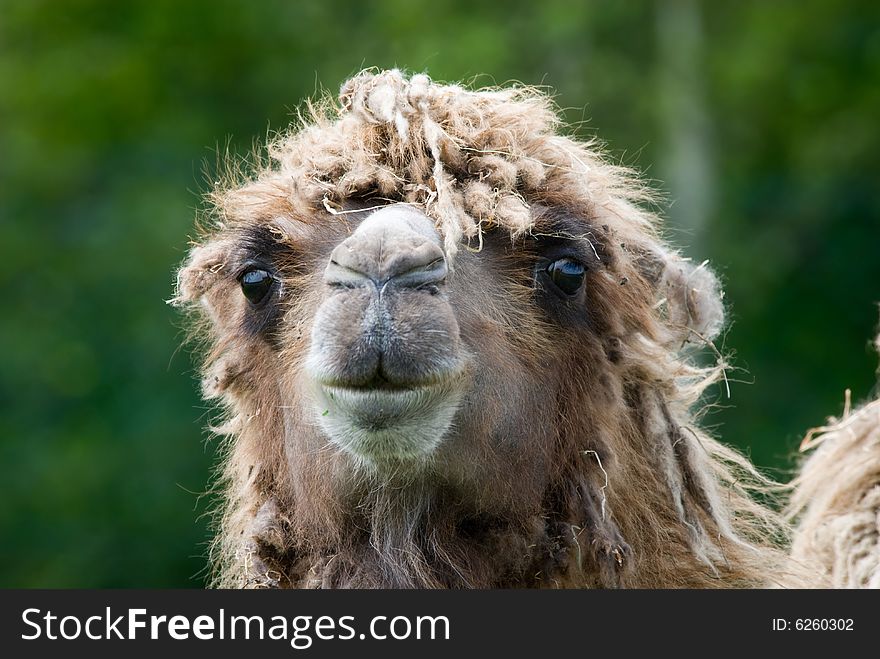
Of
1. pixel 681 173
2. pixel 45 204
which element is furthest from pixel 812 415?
pixel 45 204

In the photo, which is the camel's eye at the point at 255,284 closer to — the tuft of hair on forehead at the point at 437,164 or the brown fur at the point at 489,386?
the brown fur at the point at 489,386

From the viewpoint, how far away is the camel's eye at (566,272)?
462 cm

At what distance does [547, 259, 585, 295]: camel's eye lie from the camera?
4.62m

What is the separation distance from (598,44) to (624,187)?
14004mm

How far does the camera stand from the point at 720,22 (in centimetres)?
1953

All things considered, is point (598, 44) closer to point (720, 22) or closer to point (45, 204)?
point (720, 22)

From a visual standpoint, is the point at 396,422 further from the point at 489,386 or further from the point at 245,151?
the point at 245,151

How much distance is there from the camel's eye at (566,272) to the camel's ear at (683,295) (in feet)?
1.88

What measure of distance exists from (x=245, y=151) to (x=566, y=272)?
39.5ft

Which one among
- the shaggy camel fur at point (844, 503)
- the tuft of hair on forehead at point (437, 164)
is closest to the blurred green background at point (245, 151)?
the shaggy camel fur at point (844, 503)

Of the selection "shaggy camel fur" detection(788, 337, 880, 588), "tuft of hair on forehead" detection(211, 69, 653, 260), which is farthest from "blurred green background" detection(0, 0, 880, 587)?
"tuft of hair on forehead" detection(211, 69, 653, 260)

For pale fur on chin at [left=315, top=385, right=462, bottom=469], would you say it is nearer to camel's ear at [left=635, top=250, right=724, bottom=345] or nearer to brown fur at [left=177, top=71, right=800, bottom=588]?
brown fur at [left=177, top=71, right=800, bottom=588]

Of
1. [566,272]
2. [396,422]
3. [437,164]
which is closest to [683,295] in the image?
[566,272]

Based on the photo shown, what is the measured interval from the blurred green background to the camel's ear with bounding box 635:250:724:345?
9.41m
